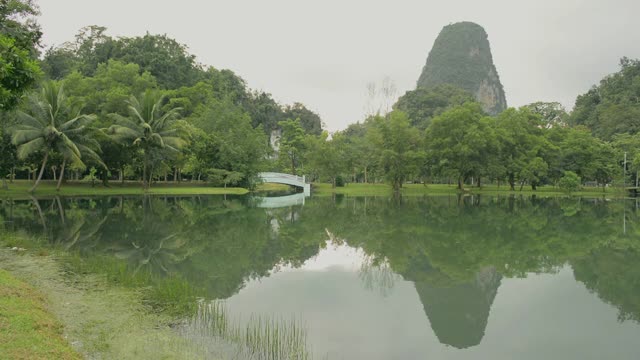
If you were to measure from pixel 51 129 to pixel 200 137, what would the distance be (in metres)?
15.3

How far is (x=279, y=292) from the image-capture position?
27.8 ft

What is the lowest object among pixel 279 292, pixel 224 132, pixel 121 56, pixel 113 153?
pixel 279 292

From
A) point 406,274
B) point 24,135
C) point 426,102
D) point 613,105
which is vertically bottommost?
point 406,274

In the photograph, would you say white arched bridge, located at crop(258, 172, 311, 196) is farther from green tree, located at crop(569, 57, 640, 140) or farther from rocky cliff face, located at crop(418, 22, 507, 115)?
rocky cliff face, located at crop(418, 22, 507, 115)

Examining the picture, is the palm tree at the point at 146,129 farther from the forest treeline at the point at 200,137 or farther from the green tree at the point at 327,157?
the green tree at the point at 327,157

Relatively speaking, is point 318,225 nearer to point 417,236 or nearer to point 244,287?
point 417,236

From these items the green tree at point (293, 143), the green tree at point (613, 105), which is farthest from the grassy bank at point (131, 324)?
the green tree at point (613, 105)

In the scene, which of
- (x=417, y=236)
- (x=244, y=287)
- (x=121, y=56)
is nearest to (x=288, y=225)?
(x=417, y=236)

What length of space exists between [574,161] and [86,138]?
50464mm

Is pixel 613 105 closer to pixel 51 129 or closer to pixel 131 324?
pixel 51 129

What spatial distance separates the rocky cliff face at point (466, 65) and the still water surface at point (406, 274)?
143m

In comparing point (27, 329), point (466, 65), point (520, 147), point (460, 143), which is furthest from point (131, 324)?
point (466, 65)

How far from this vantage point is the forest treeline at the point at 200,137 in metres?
30.0

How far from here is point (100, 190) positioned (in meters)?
33.9
